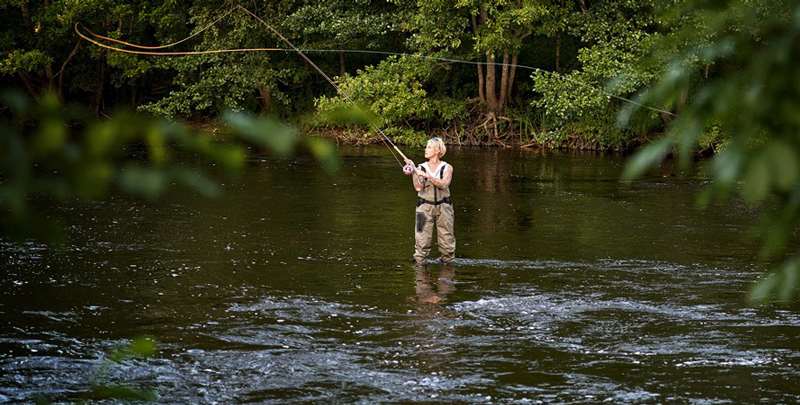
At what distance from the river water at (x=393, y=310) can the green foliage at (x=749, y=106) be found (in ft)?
9.04

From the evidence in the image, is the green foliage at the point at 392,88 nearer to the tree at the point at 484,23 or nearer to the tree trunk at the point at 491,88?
the tree at the point at 484,23

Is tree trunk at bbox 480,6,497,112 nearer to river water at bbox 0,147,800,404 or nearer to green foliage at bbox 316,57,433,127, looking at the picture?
green foliage at bbox 316,57,433,127

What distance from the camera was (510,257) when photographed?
11.9 m

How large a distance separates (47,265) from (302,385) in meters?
5.06

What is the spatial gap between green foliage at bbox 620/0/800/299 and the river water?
276 cm

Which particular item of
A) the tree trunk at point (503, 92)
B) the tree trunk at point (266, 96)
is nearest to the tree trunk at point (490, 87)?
the tree trunk at point (503, 92)

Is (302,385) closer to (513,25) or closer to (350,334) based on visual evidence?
(350,334)

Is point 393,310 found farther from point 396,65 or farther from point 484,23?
point 396,65

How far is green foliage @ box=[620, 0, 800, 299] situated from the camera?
1.83 meters

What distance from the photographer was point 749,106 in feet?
6.40

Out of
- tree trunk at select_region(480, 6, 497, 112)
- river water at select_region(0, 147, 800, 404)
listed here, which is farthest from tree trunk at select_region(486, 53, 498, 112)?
river water at select_region(0, 147, 800, 404)

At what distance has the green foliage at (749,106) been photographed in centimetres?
183

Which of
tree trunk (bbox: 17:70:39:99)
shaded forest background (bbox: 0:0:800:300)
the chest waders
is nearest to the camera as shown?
the chest waders

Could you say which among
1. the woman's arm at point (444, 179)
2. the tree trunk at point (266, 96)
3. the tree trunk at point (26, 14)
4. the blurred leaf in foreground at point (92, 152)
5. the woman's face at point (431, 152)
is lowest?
the woman's arm at point (444, 179)
